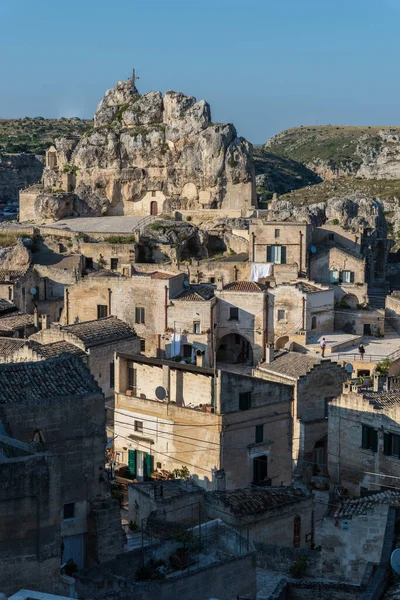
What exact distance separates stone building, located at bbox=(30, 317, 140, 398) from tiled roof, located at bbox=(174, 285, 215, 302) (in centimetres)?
778

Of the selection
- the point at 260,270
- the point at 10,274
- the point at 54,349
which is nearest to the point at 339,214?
the point at 260,270

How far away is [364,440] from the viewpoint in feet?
101

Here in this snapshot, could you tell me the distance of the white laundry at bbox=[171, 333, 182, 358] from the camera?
148ft

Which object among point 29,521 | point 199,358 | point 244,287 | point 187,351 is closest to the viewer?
point 29,521

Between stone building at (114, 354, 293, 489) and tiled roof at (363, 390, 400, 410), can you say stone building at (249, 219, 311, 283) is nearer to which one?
tiled roof at (363, 390, 400, 410)

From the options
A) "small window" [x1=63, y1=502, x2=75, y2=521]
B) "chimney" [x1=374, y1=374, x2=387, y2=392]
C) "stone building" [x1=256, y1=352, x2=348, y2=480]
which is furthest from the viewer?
"stone building" [x1=256, y1=352, x2=348, y2=480]

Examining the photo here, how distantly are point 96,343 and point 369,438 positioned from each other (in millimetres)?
11323

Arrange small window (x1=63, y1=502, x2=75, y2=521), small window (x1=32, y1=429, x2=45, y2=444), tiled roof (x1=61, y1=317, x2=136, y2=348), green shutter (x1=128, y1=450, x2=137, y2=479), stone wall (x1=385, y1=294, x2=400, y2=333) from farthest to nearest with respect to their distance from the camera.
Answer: stone wall (x1=385, y1=294, x2=400, y2=333) → tiled roof (x1=61, y1=317, x2=136, y2=348) → green shutter (x1=128, y1=450, x2=137, y2=479) → small window (x1=63, y1=502, x2=75, y2=521) → small window (x1=32, y1=429, x2=45, y2=444)

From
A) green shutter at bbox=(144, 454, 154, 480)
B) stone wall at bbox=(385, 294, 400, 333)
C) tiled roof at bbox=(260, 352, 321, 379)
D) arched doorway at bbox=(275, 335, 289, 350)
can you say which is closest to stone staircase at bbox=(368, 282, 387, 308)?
stone wall at bbox=(385, 294, 400, 333)

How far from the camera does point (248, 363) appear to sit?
47.2 meters

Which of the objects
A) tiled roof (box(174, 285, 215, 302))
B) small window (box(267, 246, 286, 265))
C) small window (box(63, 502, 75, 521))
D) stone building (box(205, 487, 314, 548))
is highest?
small window (box(267, 246, 286, 265))

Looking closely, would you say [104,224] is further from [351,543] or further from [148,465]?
[351,543]

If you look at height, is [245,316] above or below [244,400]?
above

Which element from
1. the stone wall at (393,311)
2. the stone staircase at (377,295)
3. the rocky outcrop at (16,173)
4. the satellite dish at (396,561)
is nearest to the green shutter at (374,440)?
the satellite dish at (396,561)
